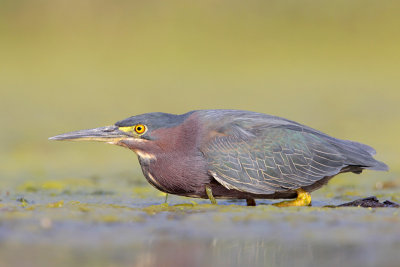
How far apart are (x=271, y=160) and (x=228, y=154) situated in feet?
1.50

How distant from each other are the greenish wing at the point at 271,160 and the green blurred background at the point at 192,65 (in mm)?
5674

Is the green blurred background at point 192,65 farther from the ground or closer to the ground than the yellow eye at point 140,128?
farther from the ground

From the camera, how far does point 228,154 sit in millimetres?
7570

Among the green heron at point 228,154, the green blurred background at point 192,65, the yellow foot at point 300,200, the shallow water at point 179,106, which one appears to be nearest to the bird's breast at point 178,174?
the green heron at point 228,154

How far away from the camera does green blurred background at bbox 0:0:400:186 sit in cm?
1622

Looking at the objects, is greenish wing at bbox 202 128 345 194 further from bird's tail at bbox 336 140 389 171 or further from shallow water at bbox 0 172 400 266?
shallow water at bbox 0 172 400 266

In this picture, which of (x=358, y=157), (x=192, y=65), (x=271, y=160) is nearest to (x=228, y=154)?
(x=271, y=160)

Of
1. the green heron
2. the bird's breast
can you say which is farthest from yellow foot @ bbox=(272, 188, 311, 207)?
the bird's breast

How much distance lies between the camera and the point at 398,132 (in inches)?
590

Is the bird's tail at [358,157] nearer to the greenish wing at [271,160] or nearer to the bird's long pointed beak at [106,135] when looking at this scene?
the greenish wing at [271,160]

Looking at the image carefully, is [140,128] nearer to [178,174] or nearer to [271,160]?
[178,174]

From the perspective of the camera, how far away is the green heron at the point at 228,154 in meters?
7.56

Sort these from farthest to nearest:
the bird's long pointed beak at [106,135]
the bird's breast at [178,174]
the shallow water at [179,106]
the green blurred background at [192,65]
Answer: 1. the green blurred background at [192,65]
2. the bird's long pointed beak at [106,135]
3. the bird's breast at [178,174]
4. the shallow water at [179,106]

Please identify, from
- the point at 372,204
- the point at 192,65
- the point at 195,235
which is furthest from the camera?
the point at 192,65
